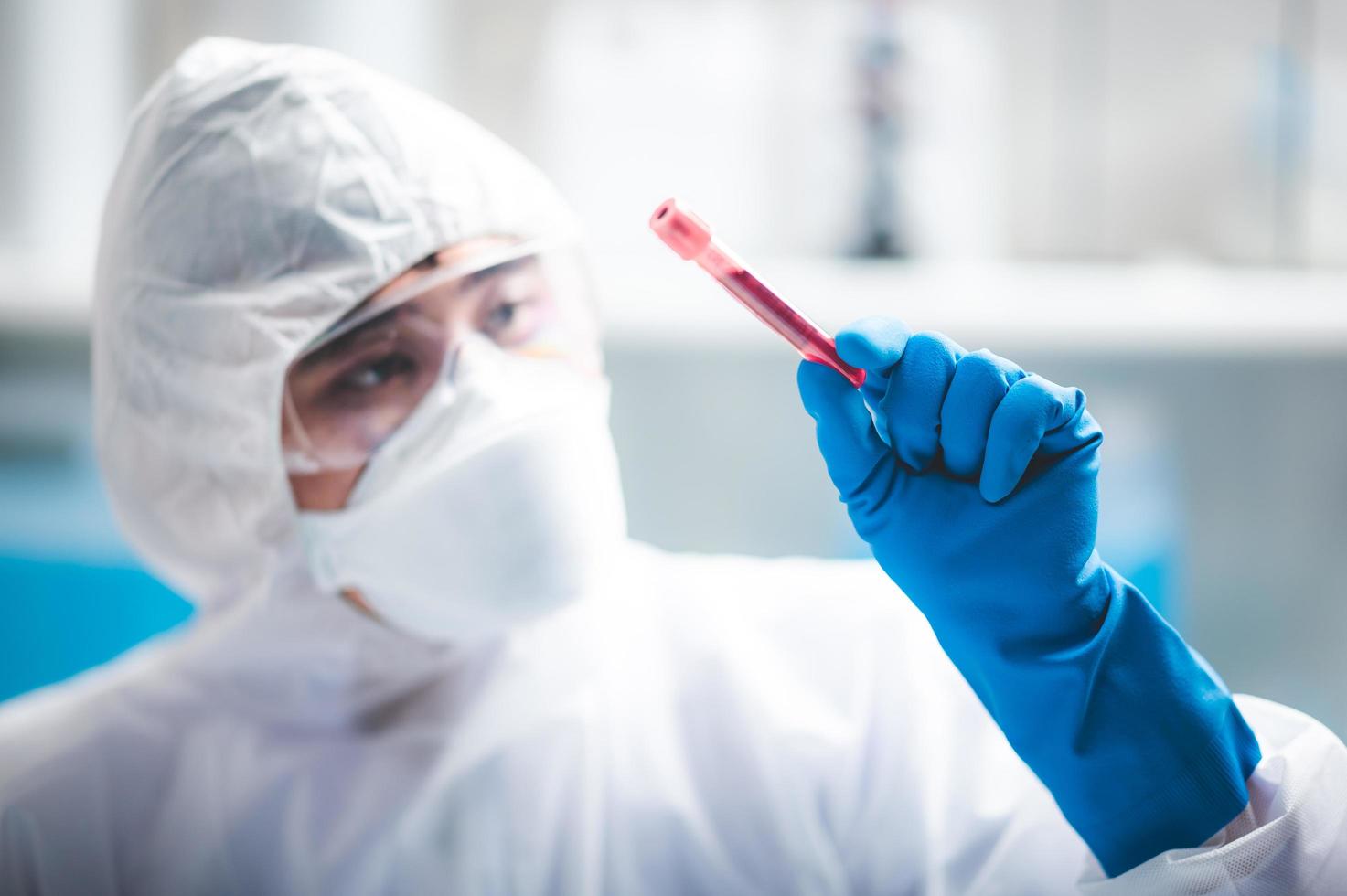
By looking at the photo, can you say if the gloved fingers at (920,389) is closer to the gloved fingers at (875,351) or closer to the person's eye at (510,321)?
the gloved fingers at (875,351)

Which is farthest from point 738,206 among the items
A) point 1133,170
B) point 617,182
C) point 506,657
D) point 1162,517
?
point 506,657

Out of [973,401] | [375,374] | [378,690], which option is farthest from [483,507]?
[973,401]

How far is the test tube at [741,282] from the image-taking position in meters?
0.60

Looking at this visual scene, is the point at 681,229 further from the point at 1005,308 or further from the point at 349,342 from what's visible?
the point at 1005,308

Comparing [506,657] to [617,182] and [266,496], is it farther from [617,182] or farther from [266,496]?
[617,182]

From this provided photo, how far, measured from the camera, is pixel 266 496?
2.92ft

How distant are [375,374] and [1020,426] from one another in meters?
0.55

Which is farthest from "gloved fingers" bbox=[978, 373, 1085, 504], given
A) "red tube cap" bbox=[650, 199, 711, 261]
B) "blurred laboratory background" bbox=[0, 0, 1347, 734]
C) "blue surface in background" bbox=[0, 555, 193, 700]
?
"blue surface in background" bbox=[0, 555, 193, 700]

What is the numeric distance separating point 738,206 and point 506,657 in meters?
1.37

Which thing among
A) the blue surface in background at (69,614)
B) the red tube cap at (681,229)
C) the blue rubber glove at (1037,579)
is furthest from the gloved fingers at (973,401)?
the blue surface in background at (69,614)

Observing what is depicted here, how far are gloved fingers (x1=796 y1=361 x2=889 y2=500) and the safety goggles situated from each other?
1.14 feet

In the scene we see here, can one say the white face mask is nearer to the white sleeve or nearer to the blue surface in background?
the white sleeve

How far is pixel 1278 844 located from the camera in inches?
24.9

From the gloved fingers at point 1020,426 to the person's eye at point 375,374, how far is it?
1.64 ft
